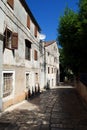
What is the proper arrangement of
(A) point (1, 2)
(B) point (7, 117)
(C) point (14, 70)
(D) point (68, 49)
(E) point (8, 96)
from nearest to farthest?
(B) point (7, 117)
(A) point (1, 2)
(E) point (8, 96)
(C) point (14, 70)
(D) point (68, 49)

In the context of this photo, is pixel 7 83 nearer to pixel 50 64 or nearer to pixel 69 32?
pixel 69 32

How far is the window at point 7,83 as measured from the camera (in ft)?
41.9

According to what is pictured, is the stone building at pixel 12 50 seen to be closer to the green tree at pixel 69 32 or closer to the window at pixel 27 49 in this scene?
the window at pixel 27 49

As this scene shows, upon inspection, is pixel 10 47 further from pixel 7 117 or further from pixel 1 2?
pixel 7 117

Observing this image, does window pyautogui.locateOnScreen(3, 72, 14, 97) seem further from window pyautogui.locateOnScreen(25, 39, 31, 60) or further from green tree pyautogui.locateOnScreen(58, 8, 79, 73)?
green tree pyautogui.locateOnScreen(58, 8, 79, 73)

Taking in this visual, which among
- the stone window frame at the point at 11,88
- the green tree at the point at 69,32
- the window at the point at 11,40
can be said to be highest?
the green tree at the point at 69,32

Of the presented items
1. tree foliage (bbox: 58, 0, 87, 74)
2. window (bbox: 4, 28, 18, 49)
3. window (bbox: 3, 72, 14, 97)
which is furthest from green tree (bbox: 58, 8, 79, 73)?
window (bbox: 3, 72, 14, 97)

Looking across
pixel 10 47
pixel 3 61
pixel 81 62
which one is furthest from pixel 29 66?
pixel 3 61

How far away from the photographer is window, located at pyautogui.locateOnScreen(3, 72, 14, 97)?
41.9 ft

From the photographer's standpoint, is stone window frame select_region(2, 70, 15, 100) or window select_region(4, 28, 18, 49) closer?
stone window frame select_region(2, 70, 15, 100)

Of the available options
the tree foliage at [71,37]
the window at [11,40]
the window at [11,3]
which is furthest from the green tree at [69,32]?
the window at [11,3]

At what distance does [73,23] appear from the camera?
18.3 m

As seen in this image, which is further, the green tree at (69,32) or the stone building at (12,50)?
the green tree at (69,32)

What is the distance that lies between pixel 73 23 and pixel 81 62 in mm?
3411
